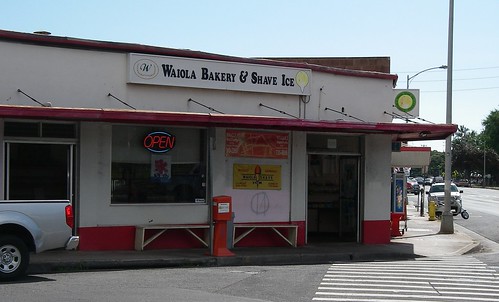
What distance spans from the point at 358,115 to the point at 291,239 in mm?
3937

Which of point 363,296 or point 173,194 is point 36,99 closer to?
point 173,194

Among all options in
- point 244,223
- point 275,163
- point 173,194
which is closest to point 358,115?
point 275,163

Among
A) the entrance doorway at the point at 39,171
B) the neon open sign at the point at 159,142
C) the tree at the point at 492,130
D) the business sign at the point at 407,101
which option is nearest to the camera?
the entrance doorway at the point at 39,171

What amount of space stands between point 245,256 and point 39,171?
4.88 metres

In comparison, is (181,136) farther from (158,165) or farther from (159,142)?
(158,165)

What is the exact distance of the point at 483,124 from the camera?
12206cm

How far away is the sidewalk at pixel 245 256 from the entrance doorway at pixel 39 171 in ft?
4.56

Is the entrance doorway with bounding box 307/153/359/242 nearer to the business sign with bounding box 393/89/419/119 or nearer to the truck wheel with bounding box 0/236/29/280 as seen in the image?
the business sign with bounding box 393/89/419/119

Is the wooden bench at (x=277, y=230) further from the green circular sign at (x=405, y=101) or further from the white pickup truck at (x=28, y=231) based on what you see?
the white pickup truck at (x=28, y=231)

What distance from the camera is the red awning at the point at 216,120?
567 inches

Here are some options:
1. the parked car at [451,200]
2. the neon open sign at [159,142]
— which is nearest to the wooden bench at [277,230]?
the neon open sign at [159,142]

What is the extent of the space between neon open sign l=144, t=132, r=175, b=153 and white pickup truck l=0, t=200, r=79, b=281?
4.59m

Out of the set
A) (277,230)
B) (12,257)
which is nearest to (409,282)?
(277,230)

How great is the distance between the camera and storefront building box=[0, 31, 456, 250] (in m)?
15.7
